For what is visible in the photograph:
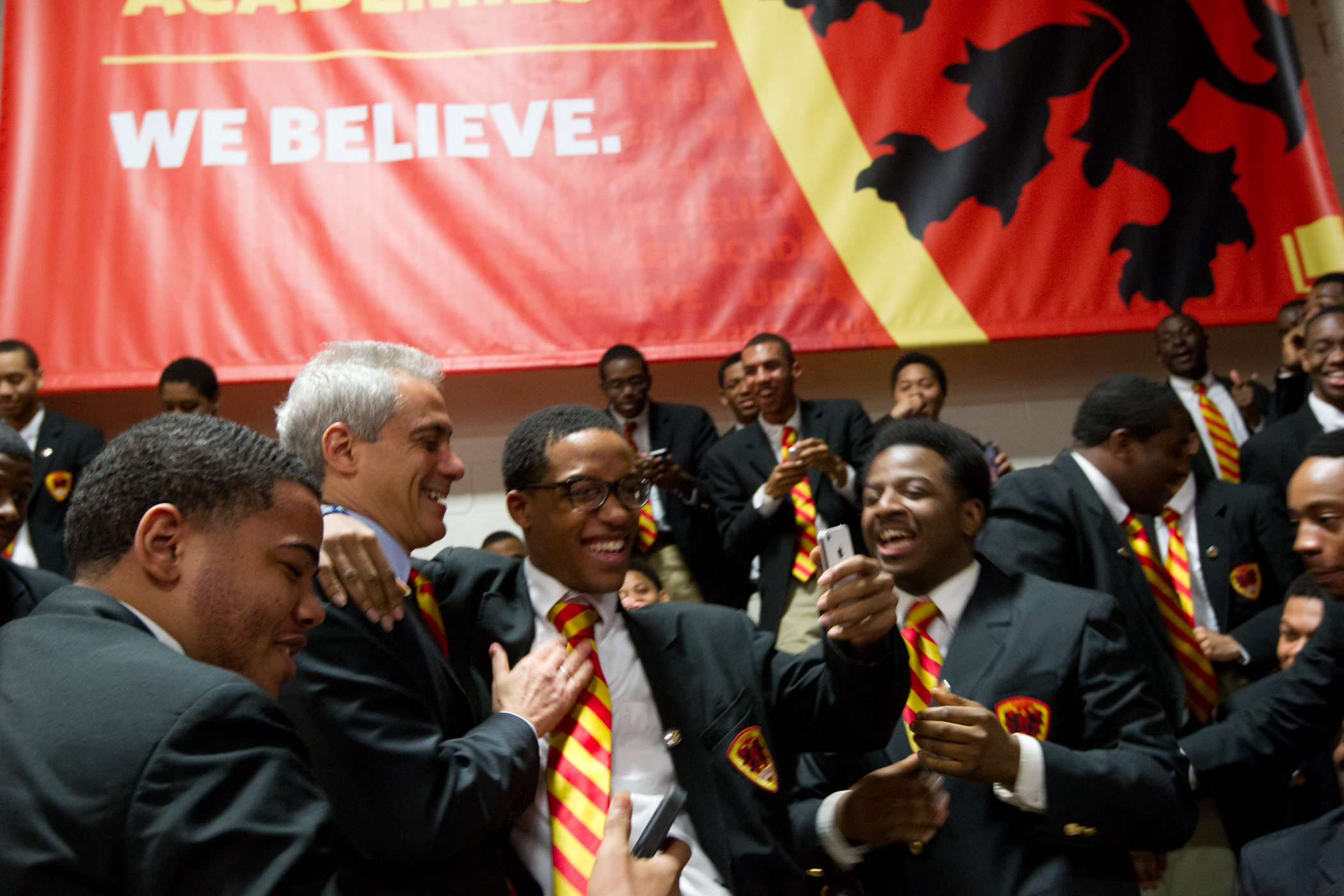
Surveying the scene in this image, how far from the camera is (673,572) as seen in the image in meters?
4.52

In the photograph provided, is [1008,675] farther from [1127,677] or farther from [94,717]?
[94,717]

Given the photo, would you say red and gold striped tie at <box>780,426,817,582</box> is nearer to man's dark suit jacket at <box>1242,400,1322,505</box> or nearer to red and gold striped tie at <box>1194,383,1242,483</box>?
man's dark suit jacket at <box>1242,400,1322,505</box>

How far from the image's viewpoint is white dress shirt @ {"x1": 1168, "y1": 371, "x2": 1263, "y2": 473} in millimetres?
4906

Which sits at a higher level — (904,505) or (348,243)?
(348,243)

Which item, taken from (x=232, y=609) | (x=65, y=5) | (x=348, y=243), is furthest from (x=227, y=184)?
(x=232, y=609)

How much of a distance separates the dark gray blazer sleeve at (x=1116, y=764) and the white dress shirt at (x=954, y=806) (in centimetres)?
2

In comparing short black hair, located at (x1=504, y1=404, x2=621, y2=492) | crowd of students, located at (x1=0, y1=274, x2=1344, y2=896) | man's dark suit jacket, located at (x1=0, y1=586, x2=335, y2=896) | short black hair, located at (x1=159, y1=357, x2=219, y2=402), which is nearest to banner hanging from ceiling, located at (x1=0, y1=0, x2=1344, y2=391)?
short black hair, located at (x1=159, y1=357, x2=219, y2=402)

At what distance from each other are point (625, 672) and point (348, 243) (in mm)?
3544

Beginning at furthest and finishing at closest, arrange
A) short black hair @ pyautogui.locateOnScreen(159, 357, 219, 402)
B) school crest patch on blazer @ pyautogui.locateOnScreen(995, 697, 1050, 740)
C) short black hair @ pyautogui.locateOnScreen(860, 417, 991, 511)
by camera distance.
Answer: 1. short black hair @ pyautogui.locateOnScreen(159, 357, 219, 402)
2. short black hair @ pyautogui.locateOnScreen(860, 417, 991, 511)
3. school crest patch on blazer @ pyautogui.locateOnScreen(995, 697, 1050, 740)

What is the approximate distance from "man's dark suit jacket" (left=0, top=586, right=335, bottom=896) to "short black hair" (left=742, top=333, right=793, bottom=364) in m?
3.69

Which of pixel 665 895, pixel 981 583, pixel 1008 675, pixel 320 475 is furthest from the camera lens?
pixel 981 583

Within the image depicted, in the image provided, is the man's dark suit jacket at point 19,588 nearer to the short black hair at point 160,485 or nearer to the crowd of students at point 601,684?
the crowd of students at point 601,684

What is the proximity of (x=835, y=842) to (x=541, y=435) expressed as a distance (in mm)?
953

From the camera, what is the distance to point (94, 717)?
1.04m
